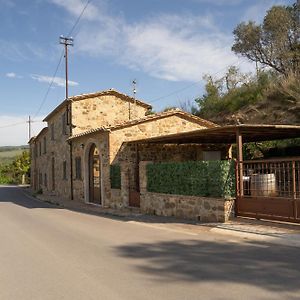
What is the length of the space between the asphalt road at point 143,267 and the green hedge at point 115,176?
766 cm

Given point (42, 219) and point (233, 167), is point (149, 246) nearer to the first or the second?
point (233, 167)

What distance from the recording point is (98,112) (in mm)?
26578

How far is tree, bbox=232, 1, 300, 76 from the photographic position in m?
32.5

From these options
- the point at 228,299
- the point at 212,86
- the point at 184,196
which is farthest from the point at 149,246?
the point at 212,86

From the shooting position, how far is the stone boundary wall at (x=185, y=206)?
12320mm

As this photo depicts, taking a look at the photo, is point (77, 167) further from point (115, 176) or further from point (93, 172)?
point (115, 176)

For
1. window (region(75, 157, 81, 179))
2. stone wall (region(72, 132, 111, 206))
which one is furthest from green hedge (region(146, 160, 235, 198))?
window (region(75, 157, 81, 179))

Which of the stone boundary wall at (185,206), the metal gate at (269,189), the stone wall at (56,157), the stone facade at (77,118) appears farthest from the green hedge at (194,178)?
the stone wall at (56,157)

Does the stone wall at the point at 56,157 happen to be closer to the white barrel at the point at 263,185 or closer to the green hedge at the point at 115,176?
the green hedge at the point at 115,176

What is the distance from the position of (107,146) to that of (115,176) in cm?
148

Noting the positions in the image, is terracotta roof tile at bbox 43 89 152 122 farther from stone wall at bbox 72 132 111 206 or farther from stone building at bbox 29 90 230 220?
stone wall at bbox 72 132 111 206

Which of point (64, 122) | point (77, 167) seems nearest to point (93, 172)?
point (77, 167)

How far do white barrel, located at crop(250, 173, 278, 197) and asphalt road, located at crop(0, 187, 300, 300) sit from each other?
7.56 feet

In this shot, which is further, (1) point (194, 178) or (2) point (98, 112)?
(2) point (98, 112)
